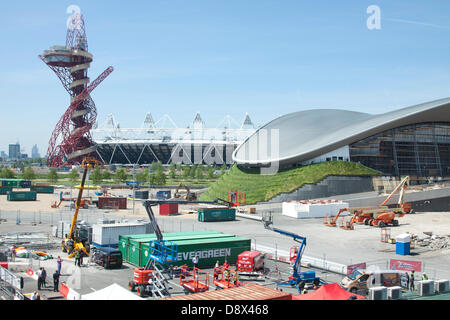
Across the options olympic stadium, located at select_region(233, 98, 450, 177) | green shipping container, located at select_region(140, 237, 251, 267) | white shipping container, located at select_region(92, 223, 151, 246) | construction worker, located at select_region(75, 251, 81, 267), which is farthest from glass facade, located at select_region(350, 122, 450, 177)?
construction worker, located at select_region(75, 251, 81, 267)

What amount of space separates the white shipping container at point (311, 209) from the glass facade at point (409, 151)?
14.5m

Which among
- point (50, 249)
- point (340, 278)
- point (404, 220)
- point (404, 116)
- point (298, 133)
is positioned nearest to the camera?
point (340, 278)

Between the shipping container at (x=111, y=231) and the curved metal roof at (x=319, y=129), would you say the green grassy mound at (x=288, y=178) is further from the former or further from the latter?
the shipping container at (x=111, y=231)

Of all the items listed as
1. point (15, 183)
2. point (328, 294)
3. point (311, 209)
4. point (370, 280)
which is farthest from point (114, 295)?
point (15, 183)

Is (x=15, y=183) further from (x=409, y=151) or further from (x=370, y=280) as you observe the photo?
(x=370, y=280)

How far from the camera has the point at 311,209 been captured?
53219mm

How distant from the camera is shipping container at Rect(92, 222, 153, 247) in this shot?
32000 millimetres

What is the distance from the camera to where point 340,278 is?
84.6ft

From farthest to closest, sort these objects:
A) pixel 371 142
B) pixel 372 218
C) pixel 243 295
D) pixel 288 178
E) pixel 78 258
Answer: pixel 371 142 < pixel 288 178 < pixel 372 218 < pixel 78 258 < pixel 243 295

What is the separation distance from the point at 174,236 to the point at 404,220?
31.3m

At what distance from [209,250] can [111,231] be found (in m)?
8.12
